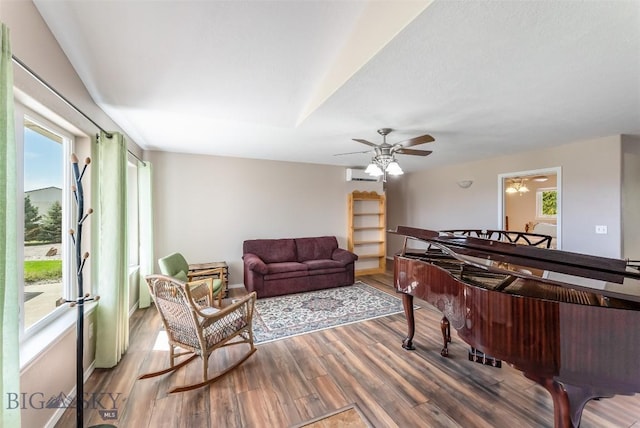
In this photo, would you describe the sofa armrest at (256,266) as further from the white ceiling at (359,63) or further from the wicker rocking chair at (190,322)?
the white ceiling at (359,63)

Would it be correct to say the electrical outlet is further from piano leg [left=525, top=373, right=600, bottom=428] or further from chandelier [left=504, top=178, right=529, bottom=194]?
piano leg [left=525, top=373, right=600, bottom=428]

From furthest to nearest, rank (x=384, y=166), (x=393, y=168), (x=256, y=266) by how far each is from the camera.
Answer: (x=256, y=266)
(x=384, y=166)
(x=393, y=168)

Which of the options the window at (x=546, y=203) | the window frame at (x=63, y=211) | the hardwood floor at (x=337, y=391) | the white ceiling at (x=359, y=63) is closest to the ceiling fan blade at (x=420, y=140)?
the white ceiling at (x=359, y=63)

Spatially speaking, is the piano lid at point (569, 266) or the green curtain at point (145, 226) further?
the green curtain at point (145, 226)

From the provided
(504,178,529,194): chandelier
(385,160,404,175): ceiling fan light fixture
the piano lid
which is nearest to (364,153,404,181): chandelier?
(385,160,404,175): ceiling fan light fixture

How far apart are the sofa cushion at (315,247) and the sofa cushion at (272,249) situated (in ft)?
0.51

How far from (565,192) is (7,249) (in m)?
5.83

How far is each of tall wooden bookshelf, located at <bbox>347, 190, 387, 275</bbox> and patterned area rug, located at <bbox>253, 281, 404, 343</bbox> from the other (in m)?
1.33

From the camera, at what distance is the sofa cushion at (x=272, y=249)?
4.77 m

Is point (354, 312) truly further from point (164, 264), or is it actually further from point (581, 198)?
point (581, 198)

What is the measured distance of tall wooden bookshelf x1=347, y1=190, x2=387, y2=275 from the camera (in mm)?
5895

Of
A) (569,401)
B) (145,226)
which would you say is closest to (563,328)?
(569,401)

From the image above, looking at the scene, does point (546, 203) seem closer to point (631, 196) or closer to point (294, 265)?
point (631, 196)

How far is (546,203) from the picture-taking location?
6660mm
